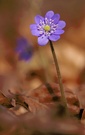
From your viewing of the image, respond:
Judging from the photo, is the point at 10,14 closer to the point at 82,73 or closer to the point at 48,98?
the point at 82,73

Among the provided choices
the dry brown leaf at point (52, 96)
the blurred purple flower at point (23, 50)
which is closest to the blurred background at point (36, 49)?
the blurred purple flower at point (23, 50)

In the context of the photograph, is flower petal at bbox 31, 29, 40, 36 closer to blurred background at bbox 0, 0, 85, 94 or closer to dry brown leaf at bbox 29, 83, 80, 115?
dry brown leaf at bbox 29, 83, 80, 115

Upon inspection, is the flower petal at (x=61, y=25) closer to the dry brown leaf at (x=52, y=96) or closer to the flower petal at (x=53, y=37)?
the flower petal at (x=53, y=37)

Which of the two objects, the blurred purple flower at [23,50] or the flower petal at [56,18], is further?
the blurred purple flower at [23,50]

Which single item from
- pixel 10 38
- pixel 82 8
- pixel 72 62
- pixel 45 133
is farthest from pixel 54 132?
pixel 82 8

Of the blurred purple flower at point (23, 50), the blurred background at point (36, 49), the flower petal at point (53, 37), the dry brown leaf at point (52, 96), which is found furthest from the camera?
the blurred purple flower at point (23, 50)

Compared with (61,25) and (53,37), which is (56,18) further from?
(53,37)

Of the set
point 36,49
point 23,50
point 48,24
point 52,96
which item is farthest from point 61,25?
point 36,49
